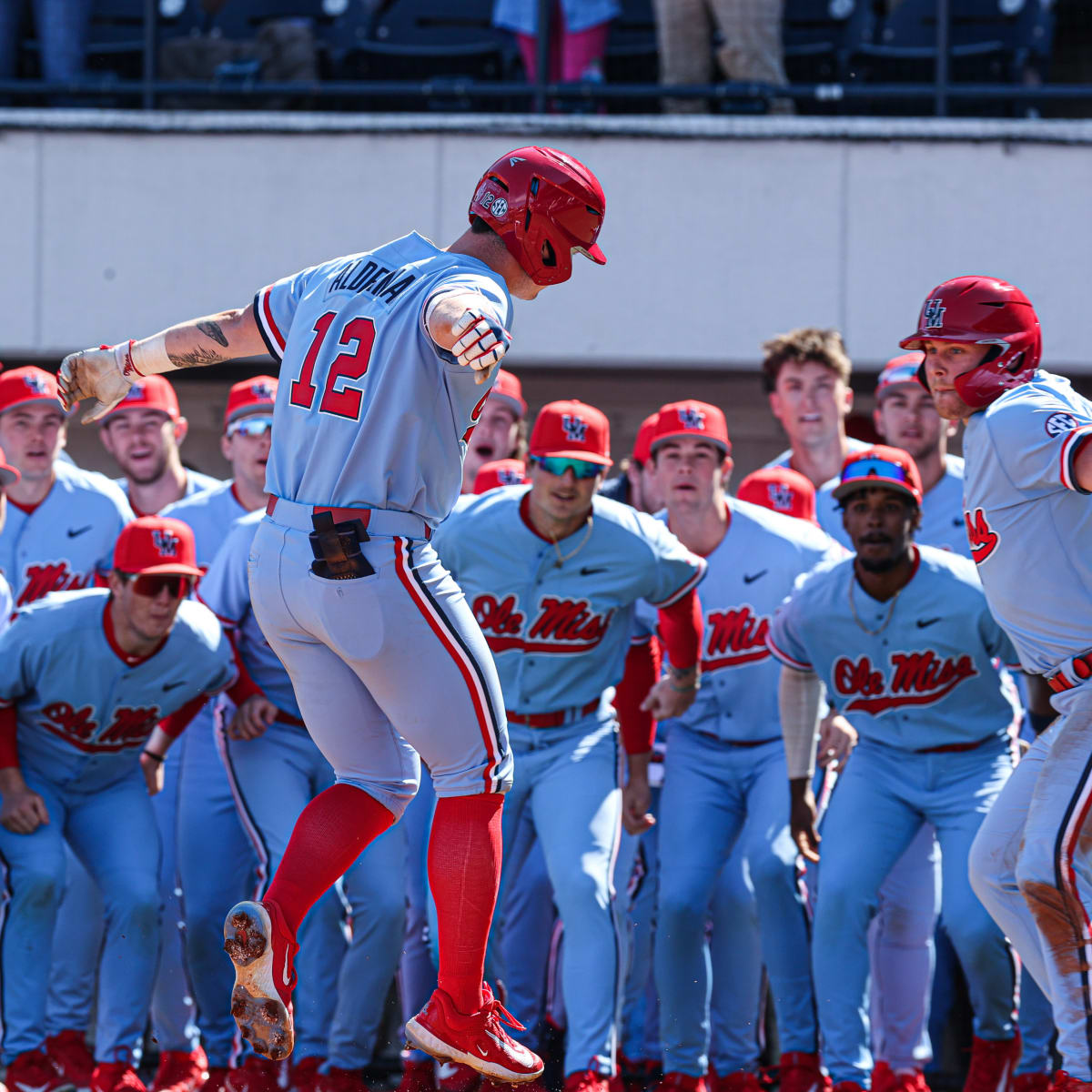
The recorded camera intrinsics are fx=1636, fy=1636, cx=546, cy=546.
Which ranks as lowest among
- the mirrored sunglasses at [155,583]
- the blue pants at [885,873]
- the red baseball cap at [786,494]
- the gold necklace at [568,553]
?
the blue pants at [885,873]

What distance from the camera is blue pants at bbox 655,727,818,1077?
5.39 meters

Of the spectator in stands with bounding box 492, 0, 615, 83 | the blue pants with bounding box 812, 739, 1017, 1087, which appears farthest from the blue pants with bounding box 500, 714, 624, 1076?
the spectator in stands with bounding box 492, 0, 615, 83

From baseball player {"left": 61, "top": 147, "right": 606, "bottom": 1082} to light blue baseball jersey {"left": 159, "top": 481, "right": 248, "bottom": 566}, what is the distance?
2.95m

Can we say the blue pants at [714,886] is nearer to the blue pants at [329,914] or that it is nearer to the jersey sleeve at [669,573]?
the jersey sleeve at [669,573]

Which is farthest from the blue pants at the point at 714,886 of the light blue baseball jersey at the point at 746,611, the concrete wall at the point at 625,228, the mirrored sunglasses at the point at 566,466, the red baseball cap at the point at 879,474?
the concrete wall at the point at 625,228

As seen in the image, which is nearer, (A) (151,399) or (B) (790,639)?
(B) (790,639)

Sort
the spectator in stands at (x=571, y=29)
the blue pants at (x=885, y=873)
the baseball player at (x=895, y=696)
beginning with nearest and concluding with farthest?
the blue pants at (x=885, y=873)
the baseball player at (x=895, y=696)
the spectator in stands at (x=571, y=29)

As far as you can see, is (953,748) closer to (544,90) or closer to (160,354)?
(160,354)

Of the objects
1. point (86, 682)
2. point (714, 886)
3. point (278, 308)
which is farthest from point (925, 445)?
point (278, 308)

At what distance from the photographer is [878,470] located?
5.37 m

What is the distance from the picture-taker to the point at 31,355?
880cm

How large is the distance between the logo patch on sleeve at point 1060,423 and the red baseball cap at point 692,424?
7.36ft

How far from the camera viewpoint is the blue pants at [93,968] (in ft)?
18.7

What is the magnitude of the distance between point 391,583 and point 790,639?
251 centimetres
